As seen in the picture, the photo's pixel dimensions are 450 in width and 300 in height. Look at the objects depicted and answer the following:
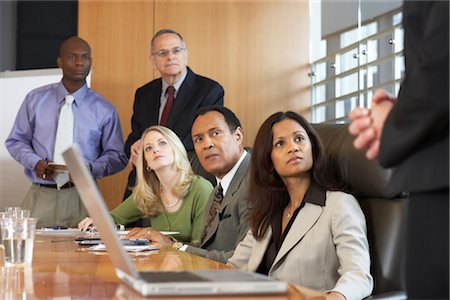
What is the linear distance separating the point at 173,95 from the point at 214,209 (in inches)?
64.9

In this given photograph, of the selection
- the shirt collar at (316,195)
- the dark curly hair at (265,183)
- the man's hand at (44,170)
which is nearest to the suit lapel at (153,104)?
the man's hand at (44,170)

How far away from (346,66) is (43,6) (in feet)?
8.36

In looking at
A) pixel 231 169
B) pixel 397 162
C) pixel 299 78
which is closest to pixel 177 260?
pixel 397 162

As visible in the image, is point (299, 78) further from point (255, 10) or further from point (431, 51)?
point (431, 51)

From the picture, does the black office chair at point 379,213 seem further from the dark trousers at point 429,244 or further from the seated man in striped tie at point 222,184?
the dark trousers at point 429,244

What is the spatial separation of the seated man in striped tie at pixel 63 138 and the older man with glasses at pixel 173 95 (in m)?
0.23

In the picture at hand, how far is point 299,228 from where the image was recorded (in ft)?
8.84

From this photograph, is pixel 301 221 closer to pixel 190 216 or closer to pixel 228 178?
pixel 228 178

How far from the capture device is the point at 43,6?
22.1 feet

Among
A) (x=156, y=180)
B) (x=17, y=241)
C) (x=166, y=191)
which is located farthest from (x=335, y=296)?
(x=156, y=180)

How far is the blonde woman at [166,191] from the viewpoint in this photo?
13.1 ft

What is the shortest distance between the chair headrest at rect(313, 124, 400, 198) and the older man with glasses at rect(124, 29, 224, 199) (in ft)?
6.52

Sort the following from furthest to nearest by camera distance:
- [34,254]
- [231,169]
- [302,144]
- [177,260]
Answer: [231,169] < [302,144] < [34,254] < [177,260]

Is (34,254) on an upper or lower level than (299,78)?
lower
